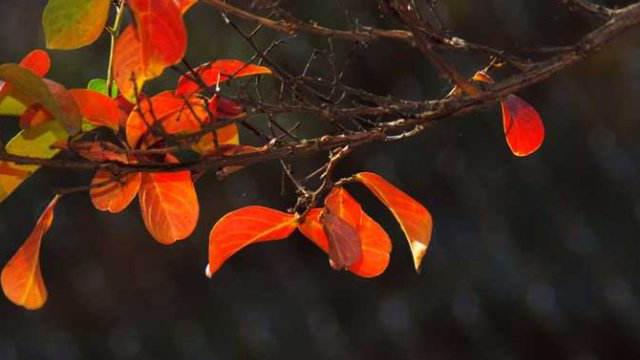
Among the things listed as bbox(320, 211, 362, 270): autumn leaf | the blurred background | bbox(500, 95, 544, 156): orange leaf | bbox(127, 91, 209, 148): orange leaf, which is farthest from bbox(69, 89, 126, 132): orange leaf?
the blurred background

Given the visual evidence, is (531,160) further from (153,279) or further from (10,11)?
(10,11)

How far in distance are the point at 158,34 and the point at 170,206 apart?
0.46 ft

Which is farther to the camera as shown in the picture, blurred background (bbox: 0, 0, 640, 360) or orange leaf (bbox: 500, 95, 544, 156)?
blurred background (bbox: 0, 0, 640, 360)

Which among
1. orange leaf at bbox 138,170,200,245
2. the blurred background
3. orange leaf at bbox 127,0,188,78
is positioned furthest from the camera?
the blurred background

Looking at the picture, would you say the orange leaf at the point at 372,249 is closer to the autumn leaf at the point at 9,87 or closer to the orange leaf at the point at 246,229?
the orange leaf at the point at 246,229

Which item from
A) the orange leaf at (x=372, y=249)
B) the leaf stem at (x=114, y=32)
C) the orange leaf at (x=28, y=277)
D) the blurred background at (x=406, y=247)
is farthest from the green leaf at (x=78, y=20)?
the blurred background at (x=406, y=247)

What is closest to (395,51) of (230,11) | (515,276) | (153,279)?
(515,276)

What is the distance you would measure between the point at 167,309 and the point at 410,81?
644 mm

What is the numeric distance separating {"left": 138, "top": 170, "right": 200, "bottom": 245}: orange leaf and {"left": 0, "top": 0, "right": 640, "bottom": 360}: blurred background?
1.37 metres

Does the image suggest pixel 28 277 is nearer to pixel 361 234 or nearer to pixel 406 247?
pixel 361 234

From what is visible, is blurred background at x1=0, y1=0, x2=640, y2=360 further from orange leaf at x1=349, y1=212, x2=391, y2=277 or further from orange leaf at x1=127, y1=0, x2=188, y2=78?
orange leaf at x1=127, y1=0, x2=188, y2=78

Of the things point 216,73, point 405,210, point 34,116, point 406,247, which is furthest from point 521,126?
point 406,247

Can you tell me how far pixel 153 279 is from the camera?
2535mm

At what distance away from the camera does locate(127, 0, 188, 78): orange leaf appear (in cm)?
75
